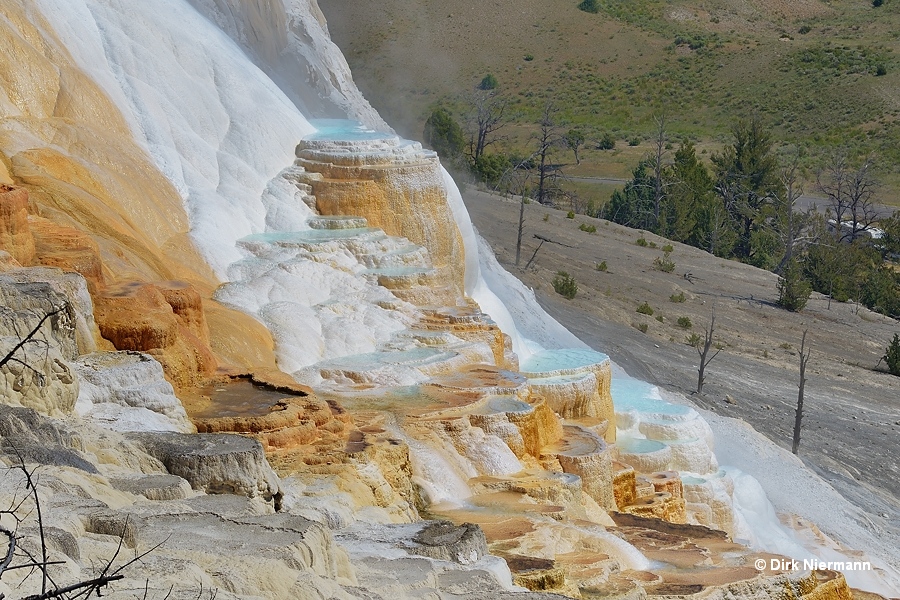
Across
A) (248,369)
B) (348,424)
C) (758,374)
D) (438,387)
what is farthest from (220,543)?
(758,374)

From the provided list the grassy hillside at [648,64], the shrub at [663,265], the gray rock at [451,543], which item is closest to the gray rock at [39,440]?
the gray rock at [451,543]

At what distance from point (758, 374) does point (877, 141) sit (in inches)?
1375

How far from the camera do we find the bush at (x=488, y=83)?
228ft

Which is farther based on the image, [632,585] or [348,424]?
[348,424]

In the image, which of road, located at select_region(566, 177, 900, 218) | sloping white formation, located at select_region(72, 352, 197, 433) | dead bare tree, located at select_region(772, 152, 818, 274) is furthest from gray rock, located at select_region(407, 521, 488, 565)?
road, located at select_region(566, 177, 900, 218)

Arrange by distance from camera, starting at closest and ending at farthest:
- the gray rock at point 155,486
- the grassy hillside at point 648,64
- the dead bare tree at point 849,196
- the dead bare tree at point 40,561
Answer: the dead bare tree at point 40,561 < the gray rock at point 155,486 < the dead bare tree at point 849,196 < the grassy hillside at point 648,64

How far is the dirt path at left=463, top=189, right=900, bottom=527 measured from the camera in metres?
25.8

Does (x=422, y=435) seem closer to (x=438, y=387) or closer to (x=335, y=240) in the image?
(x=438, y=387)

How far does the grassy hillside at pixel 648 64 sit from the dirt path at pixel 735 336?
66.5 ft

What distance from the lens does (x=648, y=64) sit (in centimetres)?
7256

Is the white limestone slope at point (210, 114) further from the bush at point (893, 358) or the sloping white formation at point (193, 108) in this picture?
the bush at point (893, 358)

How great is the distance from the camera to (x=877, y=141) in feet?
202

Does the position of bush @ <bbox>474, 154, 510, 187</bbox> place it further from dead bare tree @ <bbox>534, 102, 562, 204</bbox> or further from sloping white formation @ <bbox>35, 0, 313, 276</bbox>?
sloping white formation @ <bbox>35, 0, 313, 276</bbox>

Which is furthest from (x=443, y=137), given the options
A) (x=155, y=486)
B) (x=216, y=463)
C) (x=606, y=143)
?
(x=155, y=486)
